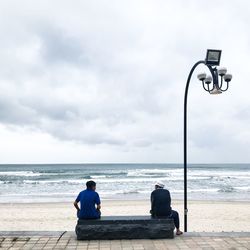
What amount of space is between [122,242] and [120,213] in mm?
9939

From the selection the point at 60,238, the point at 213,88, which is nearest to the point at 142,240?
the point at 60,238

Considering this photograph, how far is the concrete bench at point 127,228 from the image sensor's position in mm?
7680

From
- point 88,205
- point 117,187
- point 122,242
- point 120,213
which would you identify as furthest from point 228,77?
point 117,187

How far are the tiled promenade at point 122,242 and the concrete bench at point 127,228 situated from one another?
0.16 meters

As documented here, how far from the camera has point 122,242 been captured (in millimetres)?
7477

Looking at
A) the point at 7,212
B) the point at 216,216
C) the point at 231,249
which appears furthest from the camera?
the point at 7,212

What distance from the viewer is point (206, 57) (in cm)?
862

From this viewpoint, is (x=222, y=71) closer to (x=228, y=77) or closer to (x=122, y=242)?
(x=228, y=77)

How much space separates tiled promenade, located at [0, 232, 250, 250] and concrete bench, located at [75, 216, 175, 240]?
0.54 feet

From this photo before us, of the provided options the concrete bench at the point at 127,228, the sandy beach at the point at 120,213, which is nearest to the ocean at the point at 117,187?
the sandy beach at the point at 120,213

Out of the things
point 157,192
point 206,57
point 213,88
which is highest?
point 206,57

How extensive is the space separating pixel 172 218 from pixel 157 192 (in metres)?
0.60

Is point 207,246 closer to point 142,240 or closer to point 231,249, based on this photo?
point 231,249

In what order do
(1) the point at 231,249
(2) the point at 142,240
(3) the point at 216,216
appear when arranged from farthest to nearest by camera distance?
(3) the point at 216,216 → (2) the point at 142,240 → (1) the point at 231,249
